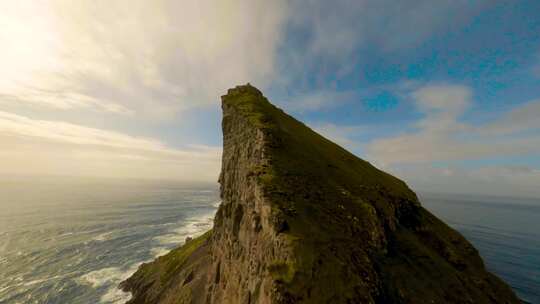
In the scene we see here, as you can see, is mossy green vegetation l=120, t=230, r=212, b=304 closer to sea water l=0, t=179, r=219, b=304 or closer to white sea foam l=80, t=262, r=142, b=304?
white sea foam l=80, t=262, r=142, b=304

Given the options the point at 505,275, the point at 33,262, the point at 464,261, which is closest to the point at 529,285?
the point at 505,275

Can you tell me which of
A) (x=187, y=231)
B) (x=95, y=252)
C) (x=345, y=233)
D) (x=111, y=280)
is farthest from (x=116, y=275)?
(x=345, y=233)

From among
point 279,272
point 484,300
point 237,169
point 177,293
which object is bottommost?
point 177,293

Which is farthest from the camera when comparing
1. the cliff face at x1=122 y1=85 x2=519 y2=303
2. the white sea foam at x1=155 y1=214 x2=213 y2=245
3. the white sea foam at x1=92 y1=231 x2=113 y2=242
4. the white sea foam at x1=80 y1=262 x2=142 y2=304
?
the white sea foam at x1=155 y1=214 x2=213 y2=245

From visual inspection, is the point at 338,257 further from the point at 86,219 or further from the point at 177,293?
the point at 86,219

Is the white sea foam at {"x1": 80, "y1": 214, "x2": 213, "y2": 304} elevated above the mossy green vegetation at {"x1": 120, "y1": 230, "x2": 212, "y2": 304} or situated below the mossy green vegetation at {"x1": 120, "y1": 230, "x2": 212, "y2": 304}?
below

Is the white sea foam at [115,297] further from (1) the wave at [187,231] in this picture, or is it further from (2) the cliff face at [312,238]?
(1) the wave at [187,231]

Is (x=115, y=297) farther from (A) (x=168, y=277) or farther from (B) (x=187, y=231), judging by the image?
(B) (x=187, y=231)

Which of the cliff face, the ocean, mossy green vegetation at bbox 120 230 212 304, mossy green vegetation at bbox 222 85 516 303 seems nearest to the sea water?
the ocean
